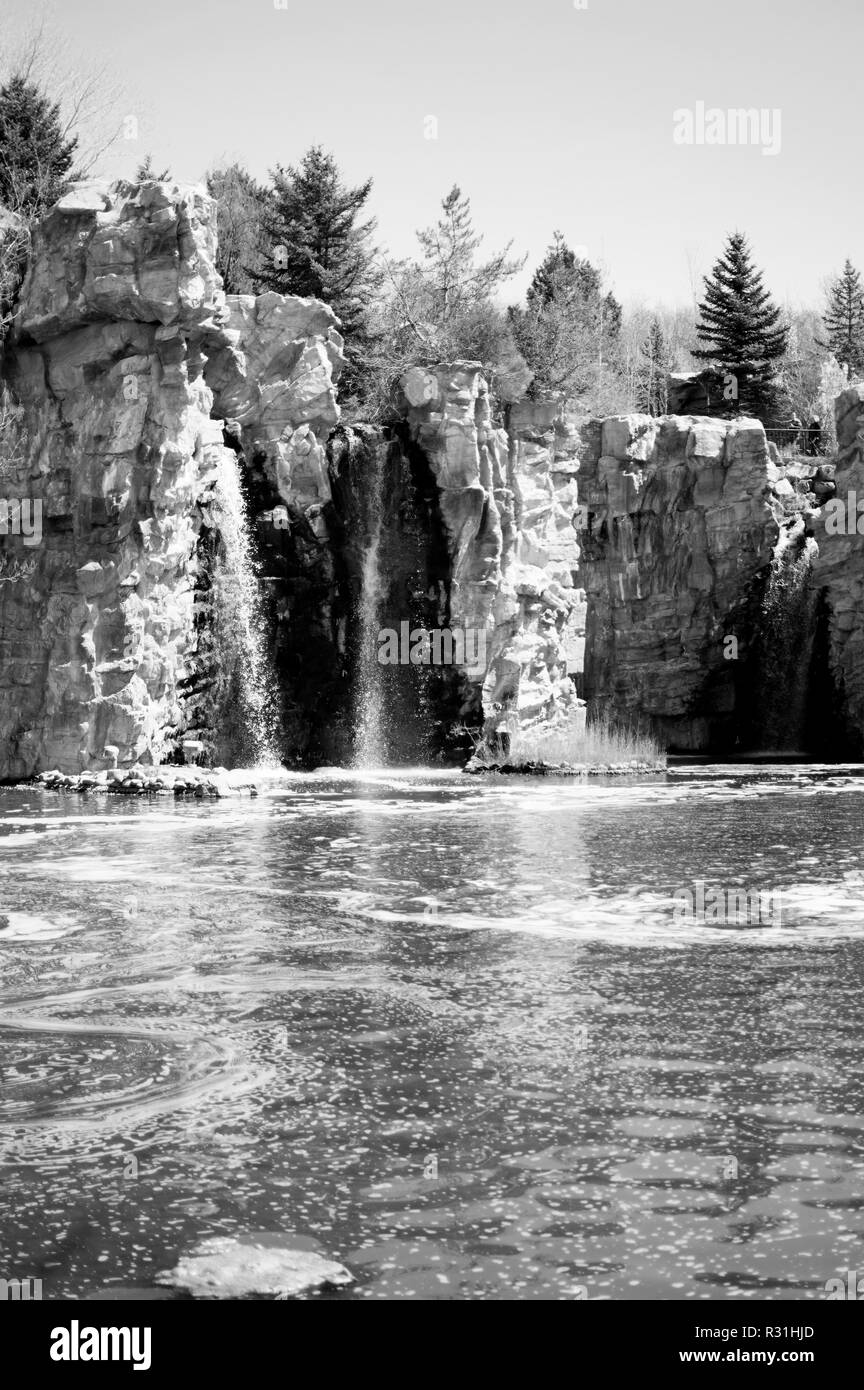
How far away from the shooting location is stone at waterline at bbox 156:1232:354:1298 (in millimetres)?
5402

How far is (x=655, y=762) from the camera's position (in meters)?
30.6

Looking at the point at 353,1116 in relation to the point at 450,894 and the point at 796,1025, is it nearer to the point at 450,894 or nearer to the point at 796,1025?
the point at 796,1025

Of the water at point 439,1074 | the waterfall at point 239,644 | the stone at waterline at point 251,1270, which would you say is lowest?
the stone at waterline at point 251,1270

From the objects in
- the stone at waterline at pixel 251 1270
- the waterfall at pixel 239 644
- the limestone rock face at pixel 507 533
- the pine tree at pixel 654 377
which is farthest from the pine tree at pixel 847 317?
the stone at waterline at pixel 251 1270

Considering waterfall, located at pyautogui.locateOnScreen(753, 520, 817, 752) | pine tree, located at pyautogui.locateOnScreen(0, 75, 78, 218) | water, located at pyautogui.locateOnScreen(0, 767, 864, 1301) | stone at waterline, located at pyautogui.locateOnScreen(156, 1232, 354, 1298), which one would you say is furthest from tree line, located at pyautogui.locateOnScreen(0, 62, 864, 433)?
stone at waterline, located at pyautogui.locateOnScreen(156, 1232, 354, 1298)

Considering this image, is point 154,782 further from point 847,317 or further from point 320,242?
point 847,317

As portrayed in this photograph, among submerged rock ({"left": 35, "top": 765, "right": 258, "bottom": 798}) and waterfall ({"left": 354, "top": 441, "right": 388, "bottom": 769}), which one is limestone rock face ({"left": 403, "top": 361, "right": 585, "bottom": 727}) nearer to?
waterfall ({"left": 354, "top": 441, "right": 388, "bottom": 769})

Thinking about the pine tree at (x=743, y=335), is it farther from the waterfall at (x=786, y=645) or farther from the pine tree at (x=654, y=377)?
the waterfall at (x=786, y=645)

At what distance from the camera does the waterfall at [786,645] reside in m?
38.8

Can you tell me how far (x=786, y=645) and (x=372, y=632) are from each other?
13349 mm

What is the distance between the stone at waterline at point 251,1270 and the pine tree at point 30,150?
31396mm

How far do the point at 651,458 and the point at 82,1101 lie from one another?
115 ft

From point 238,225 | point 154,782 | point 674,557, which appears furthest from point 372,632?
point 238,225
